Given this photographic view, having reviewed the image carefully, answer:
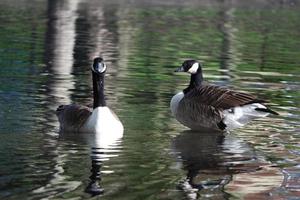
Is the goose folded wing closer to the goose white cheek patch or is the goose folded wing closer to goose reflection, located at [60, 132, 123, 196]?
the goose white cheek patch

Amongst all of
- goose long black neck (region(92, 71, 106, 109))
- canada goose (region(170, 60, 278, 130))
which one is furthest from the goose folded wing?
goose long black neck (region(92, 71, 106, 109))

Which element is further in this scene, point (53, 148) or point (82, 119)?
point (82, 119)

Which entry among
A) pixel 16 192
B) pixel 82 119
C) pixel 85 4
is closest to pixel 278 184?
pixel 16 192

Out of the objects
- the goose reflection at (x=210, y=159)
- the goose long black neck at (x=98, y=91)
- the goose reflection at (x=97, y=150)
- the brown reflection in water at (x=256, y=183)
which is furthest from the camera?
the goose long black neck at (x=98, y=91)

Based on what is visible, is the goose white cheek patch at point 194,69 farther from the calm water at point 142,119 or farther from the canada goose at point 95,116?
the canada goose at point 95,116

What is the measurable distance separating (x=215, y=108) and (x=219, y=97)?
7.4 inches

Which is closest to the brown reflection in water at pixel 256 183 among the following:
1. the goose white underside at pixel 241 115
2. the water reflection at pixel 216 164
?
the water reflection at pixel 216 164

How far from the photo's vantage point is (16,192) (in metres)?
8.36

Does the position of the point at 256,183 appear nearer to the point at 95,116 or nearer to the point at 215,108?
the point at 215,108

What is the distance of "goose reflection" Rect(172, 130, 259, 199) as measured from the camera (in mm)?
8906

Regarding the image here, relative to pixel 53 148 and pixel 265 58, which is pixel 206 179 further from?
pixel 265 58

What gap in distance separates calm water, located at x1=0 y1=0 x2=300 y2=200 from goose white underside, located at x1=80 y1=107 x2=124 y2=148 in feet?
0.40

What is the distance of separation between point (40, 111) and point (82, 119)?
1.53 m

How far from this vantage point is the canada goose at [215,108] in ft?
39.0
